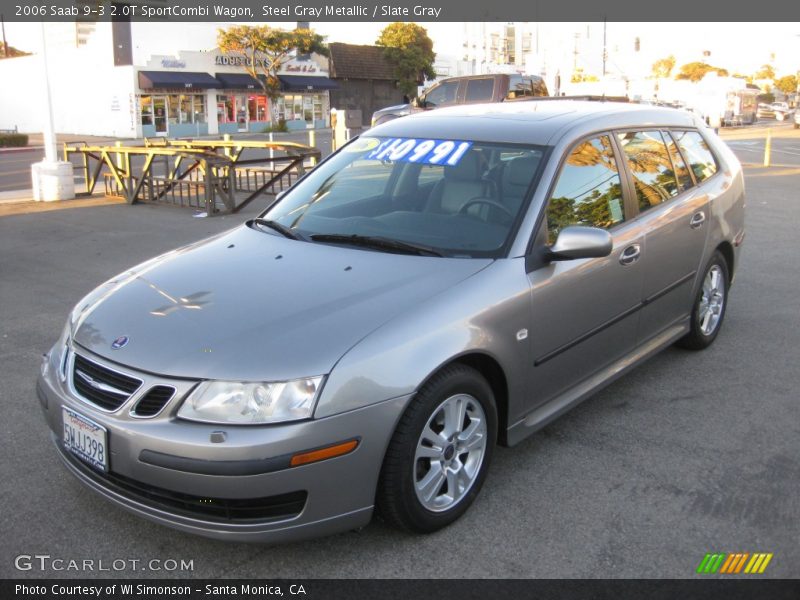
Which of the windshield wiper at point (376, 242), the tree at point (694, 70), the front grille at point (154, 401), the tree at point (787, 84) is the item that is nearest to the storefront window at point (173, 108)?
the windshield wiper at point (376, 242)

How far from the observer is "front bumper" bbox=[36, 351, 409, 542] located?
278 centimetres

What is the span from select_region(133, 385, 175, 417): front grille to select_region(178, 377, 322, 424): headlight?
9 cm

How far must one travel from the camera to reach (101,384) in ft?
10.2

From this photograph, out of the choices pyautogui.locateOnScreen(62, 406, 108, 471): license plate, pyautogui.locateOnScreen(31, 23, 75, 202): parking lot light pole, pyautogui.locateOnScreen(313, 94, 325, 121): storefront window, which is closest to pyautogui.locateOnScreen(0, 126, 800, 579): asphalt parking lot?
pyautogui.locateOnScreen(62, 406, 108, 471): license plate

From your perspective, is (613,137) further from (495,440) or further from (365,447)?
(365,447)

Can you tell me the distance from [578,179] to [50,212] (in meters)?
11.4

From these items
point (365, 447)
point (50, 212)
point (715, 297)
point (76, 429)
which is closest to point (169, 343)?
point (76, 429)

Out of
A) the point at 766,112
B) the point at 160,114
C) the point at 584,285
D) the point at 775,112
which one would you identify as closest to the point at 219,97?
the point at 160,114

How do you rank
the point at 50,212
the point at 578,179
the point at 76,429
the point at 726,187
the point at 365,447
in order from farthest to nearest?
the point at 50,212
the point at 726,187
the point at 578,179
the point at 76,429
the point at 365,447

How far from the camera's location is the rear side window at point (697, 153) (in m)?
5.35

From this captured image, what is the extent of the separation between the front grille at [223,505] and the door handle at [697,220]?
3345mm

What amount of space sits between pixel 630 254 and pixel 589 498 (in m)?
1.43

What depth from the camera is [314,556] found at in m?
3.19

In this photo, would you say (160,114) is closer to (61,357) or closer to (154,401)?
(61,357)
